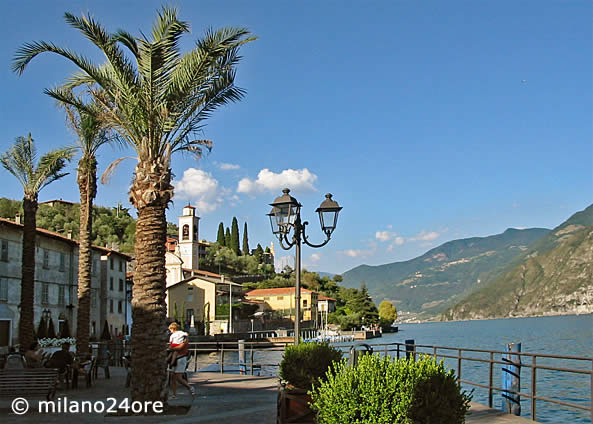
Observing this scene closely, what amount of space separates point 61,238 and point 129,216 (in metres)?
75.4

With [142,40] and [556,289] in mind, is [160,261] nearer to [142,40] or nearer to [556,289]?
[142,40]

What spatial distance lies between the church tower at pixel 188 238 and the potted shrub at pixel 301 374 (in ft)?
329

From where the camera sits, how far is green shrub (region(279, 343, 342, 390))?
8562mm

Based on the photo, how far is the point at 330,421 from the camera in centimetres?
523

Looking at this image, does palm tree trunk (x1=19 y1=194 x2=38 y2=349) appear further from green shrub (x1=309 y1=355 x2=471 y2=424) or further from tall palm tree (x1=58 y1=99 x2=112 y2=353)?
green shrub (x1=309 y1=355 x2=471 y2=424)

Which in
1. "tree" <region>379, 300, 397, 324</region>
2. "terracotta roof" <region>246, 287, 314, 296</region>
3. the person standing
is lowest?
"tree" <region>379, 300, 397, 324</region>

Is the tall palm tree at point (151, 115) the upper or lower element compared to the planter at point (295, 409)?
upper

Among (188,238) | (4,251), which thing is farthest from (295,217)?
(188,238)

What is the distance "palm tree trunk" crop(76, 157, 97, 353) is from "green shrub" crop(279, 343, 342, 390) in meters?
13.1

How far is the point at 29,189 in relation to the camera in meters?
21.5

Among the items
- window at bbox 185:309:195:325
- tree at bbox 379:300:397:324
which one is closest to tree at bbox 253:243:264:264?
tree at bbox 379:300:397:324

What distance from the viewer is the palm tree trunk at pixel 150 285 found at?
35.1 ft

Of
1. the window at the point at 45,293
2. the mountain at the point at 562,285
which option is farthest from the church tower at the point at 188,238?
the mountain at the point at 562,285

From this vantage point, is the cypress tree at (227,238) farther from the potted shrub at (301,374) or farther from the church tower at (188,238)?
the potted shrub at (301,374)
